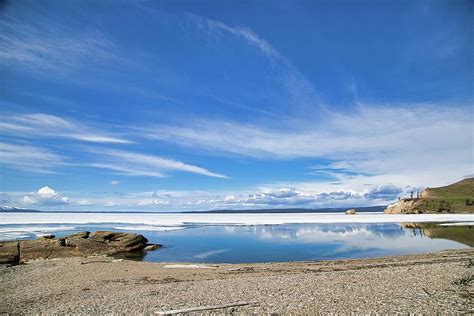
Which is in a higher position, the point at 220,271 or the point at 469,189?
the point at 469,189

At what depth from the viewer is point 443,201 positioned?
79125 millimetres

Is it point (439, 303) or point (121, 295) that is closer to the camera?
point (439, 303)

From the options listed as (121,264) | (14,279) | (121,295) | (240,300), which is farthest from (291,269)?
(14,279)

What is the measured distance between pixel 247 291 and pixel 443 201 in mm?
81105

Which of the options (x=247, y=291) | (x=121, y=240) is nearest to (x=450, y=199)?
(x=121, y=240)

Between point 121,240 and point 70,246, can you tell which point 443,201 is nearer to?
point 121,240

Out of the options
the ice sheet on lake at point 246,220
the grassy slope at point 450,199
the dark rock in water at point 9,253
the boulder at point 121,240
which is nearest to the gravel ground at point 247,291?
the dark rock in water at point 9,253

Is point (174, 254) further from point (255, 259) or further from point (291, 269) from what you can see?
point (291, 269)

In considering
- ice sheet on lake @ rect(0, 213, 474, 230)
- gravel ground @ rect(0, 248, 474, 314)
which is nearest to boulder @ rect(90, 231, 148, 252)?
gravel ground @ rect(0, 248, 474, 314)

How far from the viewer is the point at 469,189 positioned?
86.4 m

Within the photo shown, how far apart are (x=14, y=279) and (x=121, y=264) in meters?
6.09

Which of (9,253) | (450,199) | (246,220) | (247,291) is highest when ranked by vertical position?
(450,199)

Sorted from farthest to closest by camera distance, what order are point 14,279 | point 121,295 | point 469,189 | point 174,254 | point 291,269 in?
point 469,189, point 174,254, point 291,269, point 14,279, point 121,295

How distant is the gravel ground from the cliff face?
6977 cm
